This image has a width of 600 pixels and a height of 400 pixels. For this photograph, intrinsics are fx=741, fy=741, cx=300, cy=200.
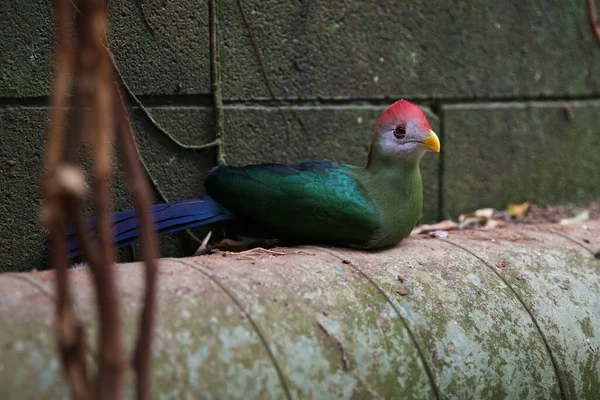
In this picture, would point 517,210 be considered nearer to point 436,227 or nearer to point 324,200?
point 436,227

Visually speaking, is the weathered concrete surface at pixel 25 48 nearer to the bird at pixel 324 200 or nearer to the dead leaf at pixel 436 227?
the bird at pixel 324 200

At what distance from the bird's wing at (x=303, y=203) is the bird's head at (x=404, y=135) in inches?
8.6

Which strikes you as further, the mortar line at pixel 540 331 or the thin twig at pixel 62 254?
the mortar line at pixel 540 331

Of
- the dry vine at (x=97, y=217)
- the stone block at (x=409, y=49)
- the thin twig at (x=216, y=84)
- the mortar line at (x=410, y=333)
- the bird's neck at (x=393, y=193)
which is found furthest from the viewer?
the stone block at (x=409, y=49)

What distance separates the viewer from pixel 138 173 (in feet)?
4.37

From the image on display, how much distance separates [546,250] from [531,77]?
153cm

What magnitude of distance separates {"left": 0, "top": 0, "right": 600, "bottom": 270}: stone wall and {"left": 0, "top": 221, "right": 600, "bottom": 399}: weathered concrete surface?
0.76m

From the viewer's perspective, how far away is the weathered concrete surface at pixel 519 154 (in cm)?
399

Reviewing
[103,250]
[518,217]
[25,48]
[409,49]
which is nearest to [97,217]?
[103,250]

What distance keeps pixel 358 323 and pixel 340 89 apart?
1543mm

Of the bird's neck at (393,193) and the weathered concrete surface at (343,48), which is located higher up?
the weathered concrete surface at (343,48)

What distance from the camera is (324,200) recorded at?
2.78m

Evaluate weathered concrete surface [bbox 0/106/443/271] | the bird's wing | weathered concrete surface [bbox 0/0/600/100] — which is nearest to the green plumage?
the bird's wing

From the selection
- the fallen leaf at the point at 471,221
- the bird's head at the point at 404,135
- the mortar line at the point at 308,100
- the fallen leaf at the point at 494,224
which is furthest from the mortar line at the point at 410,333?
the fallen leaf at the point at 471,221
